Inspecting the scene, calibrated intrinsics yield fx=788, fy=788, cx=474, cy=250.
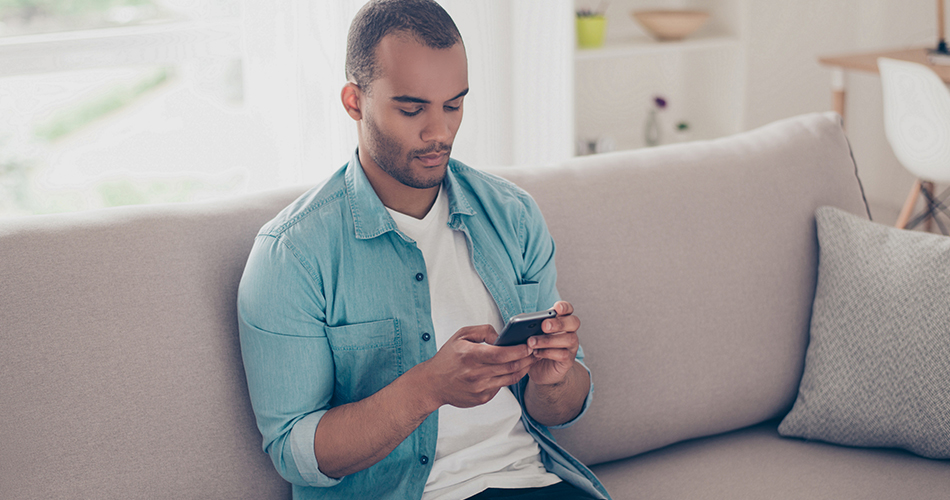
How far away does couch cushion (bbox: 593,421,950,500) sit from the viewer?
124cm

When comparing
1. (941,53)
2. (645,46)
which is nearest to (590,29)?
(645,46)

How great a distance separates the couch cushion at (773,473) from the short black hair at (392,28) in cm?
77

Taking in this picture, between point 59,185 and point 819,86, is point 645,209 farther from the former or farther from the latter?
point 819,86

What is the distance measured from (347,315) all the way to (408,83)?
1.07 feet

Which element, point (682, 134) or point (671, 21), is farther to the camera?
point (682, 134)

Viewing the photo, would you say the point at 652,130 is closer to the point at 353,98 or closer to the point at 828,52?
the point at 828,52

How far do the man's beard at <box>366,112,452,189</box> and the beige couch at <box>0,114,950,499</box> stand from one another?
0.76ft

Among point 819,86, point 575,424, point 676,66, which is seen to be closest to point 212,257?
point 575,424

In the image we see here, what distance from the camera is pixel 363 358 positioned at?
3.57 ft

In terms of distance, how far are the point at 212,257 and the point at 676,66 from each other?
8.72 feet

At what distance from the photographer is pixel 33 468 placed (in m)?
1.06

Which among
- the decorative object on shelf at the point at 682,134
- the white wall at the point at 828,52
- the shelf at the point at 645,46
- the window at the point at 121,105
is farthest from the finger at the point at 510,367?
the white wall at the point at 828,52

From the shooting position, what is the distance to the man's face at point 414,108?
1051 millimetres

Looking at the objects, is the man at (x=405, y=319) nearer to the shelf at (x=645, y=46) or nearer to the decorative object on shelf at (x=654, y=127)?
the shelf at (x=645, y=46)
